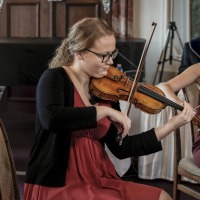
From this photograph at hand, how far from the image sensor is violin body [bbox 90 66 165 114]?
1573 mm

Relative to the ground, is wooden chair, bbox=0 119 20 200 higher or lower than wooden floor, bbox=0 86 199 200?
higher

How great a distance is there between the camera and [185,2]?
212 inches

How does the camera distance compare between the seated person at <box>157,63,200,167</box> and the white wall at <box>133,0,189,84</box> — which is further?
the white wall at <box>133,0,189,84</box>

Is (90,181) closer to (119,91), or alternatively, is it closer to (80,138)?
(80,138)

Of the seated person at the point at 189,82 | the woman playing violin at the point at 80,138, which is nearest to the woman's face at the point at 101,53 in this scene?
the woman playing violin at the point at 80,138

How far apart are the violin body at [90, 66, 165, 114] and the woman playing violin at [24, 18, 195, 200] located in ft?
0.11

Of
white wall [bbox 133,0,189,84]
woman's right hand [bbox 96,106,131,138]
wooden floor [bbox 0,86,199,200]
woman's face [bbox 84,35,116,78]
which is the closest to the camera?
woman's right hand [bbox 96,106,131,138]

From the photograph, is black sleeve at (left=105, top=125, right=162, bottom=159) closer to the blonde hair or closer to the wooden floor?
the blonde hair

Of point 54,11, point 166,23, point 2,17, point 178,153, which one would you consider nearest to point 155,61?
point 166,23

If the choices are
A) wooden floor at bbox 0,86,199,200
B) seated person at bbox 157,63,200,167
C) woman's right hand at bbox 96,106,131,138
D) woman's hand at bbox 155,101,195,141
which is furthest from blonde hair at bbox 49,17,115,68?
wooden floor at bbox 0,86,199,200

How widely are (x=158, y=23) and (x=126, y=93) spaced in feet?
13.0

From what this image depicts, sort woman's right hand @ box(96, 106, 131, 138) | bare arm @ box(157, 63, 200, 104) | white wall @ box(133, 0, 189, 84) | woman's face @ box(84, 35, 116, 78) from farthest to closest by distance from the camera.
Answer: white wall @ box(133, 0, 189, 84), bare arm @ box(157, 63, 200, 104), woman's face @ box(84, 35, 116, 78), woman's right hand @ box(96, 106, 131, 138)

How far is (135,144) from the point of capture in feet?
5.33

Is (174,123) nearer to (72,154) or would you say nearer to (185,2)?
(72,154)
